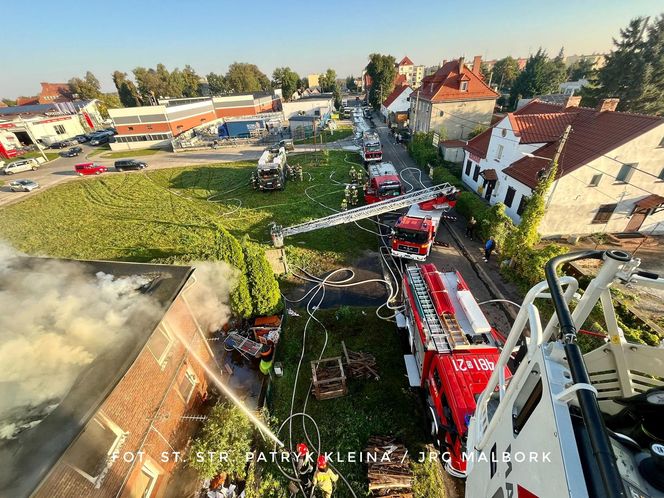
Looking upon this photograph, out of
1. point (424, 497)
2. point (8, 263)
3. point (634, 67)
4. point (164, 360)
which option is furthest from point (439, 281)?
point (634, 67)

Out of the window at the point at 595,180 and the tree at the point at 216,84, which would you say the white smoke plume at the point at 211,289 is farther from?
the tree at the point at 216,84

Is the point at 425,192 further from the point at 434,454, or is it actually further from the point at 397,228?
the point at 434,454

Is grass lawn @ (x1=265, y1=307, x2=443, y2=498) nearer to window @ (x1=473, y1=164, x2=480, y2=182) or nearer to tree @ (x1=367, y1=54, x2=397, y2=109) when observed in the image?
window @ (x1=473, y1=164, x2=480, y2=182)

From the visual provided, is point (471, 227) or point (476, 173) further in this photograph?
point (476, 173)

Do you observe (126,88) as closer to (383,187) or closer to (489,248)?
(383,187)

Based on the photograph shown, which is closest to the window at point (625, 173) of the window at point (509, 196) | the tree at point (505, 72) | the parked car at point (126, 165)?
the window at point (509, 196)

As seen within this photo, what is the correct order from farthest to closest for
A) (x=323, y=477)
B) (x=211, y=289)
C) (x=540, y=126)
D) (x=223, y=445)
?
1. (x=540, y=126)
2. (x=211, y=289)
3. (x=223, y=445)
4. (x=323, y=477)

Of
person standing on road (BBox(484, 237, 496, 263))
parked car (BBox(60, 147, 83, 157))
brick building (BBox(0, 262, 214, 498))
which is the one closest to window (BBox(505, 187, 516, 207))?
person standing on road (BBox(484, 237, 496, 263))

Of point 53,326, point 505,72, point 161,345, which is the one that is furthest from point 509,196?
point 505,72
